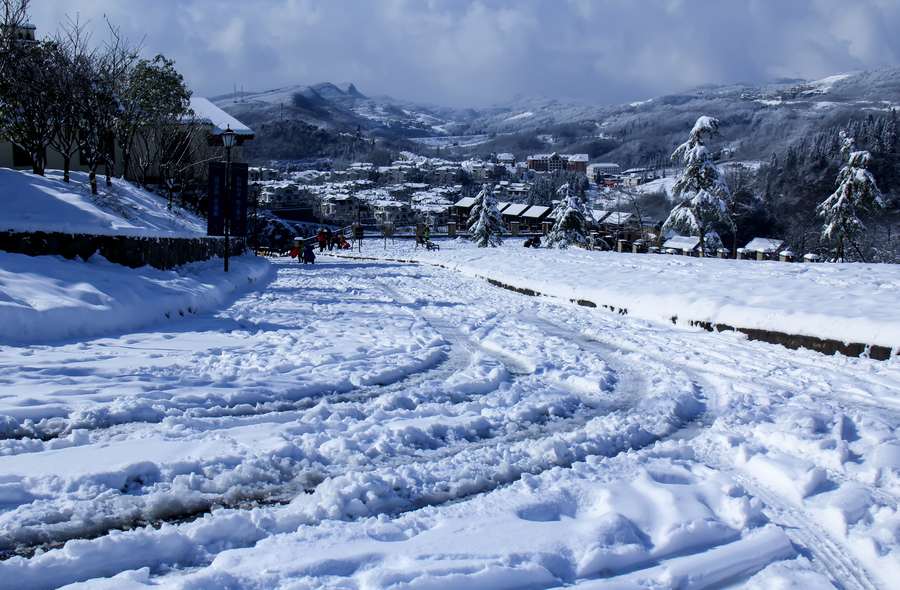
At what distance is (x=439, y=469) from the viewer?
3746mm

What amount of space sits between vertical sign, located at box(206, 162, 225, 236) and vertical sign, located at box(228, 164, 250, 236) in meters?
0.36

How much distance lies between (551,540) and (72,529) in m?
2.44

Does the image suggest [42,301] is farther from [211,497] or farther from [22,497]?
[211,497]

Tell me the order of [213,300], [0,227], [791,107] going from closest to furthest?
[0,227]
[213,300]
[791,107]

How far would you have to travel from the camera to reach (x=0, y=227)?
27.5ft

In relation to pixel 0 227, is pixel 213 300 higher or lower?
lower

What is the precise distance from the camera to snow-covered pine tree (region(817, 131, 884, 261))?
2702cm

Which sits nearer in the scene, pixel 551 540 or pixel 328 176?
pixel 551 540

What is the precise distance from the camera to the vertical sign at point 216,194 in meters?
15.5

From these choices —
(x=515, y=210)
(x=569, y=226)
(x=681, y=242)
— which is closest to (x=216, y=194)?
(x=569, y=226)

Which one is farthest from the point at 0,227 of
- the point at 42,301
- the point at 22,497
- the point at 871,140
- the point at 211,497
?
the point at 871,140

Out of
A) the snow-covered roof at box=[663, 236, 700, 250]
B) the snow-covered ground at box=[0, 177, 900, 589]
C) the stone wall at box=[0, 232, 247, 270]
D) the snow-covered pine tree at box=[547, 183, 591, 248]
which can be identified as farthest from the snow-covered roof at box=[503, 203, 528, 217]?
the snow-covered ground at box=[0, 177, 900, 589]

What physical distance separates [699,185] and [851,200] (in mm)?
6985

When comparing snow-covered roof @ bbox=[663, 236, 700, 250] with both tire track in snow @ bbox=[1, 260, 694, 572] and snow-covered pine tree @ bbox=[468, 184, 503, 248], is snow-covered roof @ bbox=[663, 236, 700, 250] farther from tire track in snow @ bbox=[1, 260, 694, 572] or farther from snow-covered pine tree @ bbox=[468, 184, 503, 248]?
tire track in snow @ bbox=[1, 260, 694, 572]
